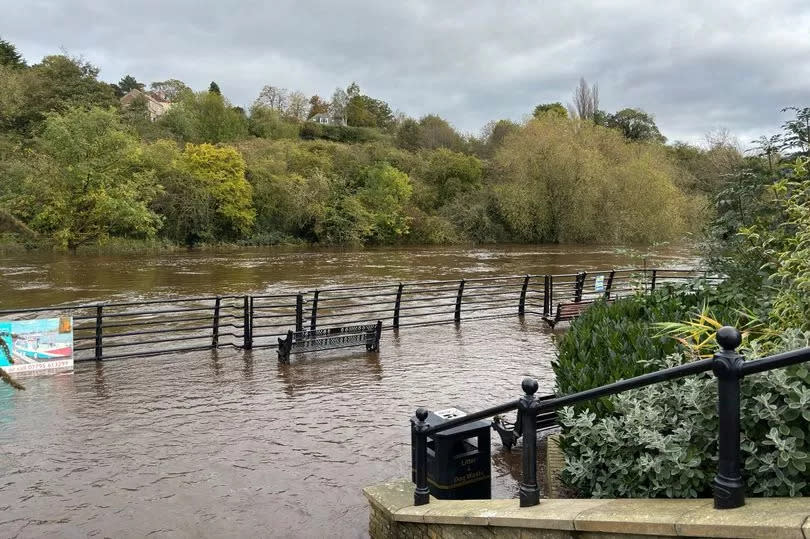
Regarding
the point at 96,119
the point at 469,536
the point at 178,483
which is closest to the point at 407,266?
the point at 96,119

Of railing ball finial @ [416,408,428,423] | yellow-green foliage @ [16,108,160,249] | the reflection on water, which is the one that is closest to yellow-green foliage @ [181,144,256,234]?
the reflection on water

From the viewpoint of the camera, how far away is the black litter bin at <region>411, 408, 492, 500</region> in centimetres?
439

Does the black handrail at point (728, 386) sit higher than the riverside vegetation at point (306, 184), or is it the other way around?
the riverside vegetation at point (306, 184)

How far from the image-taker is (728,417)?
2.24 metres

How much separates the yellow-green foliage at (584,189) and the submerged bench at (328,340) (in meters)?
35.3

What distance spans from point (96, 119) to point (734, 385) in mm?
37030

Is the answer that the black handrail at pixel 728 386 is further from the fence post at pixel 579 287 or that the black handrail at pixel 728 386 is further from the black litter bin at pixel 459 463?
the fence post at pixel 579 287

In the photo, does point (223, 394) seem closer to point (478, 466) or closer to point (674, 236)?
point (478, 466)

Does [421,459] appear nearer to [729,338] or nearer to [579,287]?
[729,338]

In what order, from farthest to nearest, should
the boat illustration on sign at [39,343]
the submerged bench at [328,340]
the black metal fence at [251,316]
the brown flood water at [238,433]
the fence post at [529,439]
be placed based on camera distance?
1. the black metal fence at [251,316]
2. the submerged bench at [328,340]
3. the boat illustration on sign at [39,343]
4. the brown flood water at [238,433]
5. the fence post at [529,439]

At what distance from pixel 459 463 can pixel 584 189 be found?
42.9 metres

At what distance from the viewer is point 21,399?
809cm

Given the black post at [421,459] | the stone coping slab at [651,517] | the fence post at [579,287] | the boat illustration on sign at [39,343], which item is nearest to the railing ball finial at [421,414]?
the black post at [421,459]

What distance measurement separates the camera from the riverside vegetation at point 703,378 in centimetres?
263
